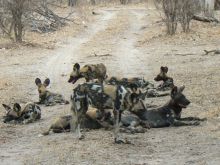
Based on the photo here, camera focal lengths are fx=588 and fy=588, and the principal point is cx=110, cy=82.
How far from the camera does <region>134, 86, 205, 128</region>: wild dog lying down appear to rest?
342 inches

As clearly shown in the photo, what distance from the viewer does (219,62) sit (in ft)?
52.5

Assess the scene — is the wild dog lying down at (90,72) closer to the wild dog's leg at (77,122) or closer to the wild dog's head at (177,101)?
the wild dog's head at (177,101)

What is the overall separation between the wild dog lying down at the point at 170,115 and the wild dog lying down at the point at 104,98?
42.5 inches

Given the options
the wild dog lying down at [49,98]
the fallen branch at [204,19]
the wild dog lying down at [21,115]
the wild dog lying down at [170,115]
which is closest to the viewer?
the wild dog lying down at [170,115]

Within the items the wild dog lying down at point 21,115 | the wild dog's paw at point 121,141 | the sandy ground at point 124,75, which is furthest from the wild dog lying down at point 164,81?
the wild dog's paw at point 121,141

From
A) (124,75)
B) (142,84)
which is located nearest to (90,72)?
(142,84)

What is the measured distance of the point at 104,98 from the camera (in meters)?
7.50

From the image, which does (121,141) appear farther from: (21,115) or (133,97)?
(21,115)

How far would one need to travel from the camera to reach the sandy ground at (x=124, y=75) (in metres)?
7.00

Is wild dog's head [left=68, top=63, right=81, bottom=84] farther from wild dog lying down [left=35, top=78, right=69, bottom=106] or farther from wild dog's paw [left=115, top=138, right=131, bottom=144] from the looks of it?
wild dog's paw [left=115, top=138, right=131, bottom=144]

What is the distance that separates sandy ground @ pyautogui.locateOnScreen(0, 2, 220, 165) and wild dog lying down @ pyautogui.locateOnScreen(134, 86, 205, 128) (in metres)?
0.27

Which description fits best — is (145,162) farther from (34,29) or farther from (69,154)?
(34,29)

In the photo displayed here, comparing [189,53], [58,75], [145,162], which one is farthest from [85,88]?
[189,53]

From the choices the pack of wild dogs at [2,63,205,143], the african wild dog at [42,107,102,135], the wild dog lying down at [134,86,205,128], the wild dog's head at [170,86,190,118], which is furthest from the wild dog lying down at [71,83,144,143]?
the wild dog's head at [170,86,190,118]
